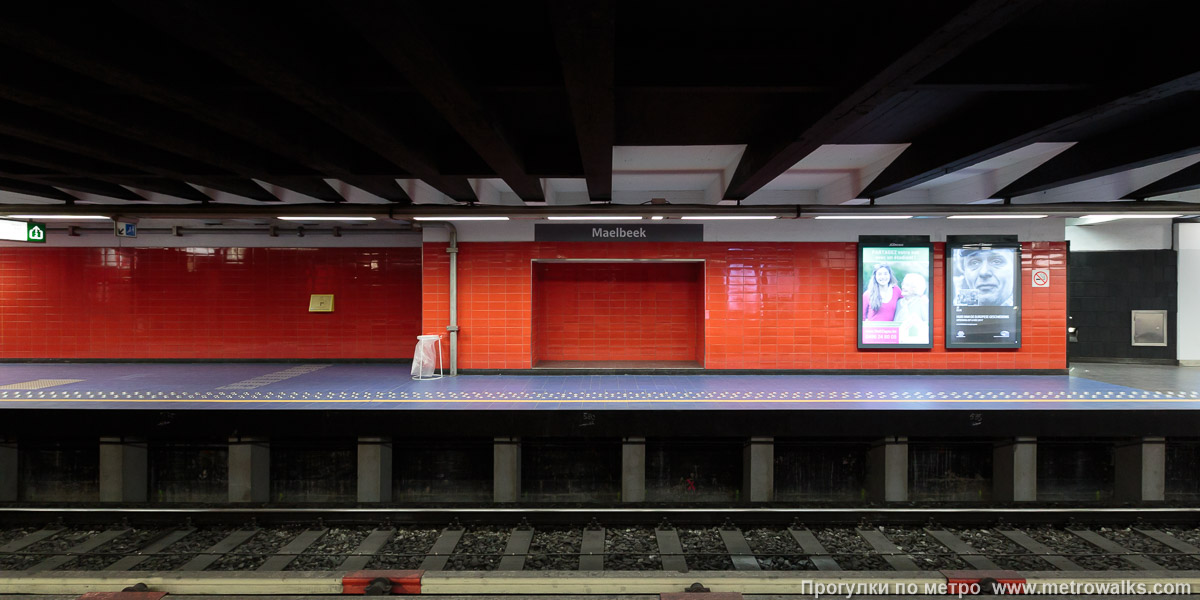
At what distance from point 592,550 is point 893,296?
19.9ft

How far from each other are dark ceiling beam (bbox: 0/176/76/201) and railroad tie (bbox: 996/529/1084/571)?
8918 mm

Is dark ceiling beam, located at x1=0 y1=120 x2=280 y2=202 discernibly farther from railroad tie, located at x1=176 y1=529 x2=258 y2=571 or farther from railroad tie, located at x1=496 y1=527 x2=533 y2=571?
railroad tie, located at x1=496 y1=527 x2=533 y2=571

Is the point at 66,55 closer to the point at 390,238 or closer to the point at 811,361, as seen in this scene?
the point at 390,238

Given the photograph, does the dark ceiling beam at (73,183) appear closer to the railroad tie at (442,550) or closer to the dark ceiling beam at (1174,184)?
the railroad tie at (442,550)

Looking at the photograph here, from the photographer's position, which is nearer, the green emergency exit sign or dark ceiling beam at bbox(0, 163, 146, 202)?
dark ceiling beam at bbox(0, 163, 146, 202)

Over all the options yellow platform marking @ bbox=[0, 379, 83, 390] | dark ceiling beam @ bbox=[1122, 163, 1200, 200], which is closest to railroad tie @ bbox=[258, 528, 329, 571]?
yellow platform marking @ bbox=[0, 379, 83, 390]

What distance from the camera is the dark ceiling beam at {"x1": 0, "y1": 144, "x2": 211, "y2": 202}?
3379 mm

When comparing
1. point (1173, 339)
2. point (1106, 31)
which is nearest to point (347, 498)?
point (1106, 31)

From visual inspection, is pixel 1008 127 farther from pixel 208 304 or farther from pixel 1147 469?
pixel 208 304

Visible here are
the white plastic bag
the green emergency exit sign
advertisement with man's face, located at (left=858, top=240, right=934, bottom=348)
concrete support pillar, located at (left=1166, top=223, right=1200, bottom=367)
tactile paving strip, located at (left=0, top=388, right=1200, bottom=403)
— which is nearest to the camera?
tactile paving strip, located at (left=0, top=388, right=1200, bottom=403)

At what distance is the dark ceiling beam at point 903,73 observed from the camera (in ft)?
5.65

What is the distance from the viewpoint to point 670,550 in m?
3.80

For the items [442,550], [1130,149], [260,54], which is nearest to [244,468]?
[442,550]

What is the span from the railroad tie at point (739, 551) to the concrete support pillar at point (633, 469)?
1003 millimetres
